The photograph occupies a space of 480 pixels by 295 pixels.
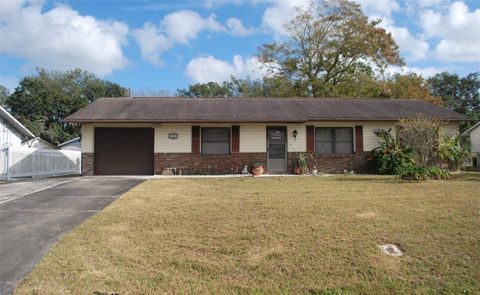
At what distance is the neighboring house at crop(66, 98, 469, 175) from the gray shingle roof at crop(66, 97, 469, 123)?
1.7 inches

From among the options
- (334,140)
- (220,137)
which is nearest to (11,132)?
(220,137)

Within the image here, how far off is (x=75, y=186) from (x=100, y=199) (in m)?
2.83

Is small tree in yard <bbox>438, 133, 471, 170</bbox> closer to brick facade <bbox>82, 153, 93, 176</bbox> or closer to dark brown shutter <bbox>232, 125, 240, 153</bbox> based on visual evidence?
dark brown shutter <bbox>232, 125, 240, 153</bbox>

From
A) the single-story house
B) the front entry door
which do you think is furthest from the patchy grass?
the single-story house

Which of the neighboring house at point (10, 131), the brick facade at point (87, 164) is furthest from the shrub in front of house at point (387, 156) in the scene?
the neighboring house at point (10, 131)

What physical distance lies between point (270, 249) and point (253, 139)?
1016cm

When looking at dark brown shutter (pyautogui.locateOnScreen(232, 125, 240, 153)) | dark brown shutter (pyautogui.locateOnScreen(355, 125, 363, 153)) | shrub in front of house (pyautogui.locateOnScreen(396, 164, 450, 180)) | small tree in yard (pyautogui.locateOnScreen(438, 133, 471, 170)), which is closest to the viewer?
shrub in front of house (pyautogui.locateOnScreen(396, 164, 450, 180))

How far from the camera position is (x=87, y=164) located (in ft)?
45.5

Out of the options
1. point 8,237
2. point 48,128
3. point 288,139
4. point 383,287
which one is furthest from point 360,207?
point 48,128

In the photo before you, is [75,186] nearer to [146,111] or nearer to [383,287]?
[146,111]

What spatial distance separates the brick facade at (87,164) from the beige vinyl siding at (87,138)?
0.70ft

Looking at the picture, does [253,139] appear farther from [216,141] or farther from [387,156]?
[387,156]

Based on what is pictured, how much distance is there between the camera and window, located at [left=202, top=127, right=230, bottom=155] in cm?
1441

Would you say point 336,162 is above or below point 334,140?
Answer: below
